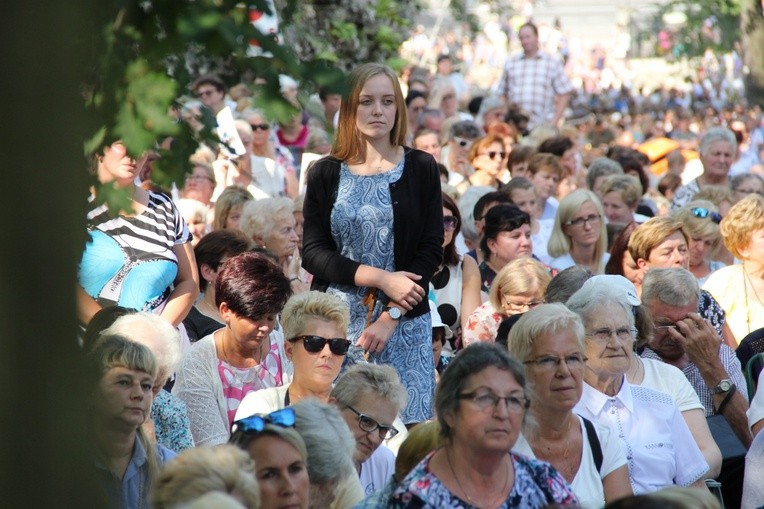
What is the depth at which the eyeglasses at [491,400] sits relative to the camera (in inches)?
184

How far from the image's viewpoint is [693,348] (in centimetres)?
709

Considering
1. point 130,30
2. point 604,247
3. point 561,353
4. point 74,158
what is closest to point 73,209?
point 74,158

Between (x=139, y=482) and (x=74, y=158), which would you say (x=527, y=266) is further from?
(x=74, y=158)

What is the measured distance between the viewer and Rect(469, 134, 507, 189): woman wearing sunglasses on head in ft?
39.1

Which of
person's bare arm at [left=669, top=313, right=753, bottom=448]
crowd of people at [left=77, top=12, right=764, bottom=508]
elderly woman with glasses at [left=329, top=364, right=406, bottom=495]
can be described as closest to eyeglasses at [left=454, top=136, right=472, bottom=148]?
crowd of people at [left=77, top=12, right=764, bottom=508]

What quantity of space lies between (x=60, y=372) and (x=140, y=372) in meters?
2.49

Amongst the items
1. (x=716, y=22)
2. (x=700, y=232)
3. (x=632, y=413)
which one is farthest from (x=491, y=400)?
(x=716, y=22)

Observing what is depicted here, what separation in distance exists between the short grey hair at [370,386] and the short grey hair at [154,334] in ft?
2.41

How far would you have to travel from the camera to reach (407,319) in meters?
6.34

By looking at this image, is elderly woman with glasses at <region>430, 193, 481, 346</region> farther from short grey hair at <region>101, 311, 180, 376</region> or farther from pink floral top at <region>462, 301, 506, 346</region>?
short grey hair at <region>101, 311, 180, 376</region>

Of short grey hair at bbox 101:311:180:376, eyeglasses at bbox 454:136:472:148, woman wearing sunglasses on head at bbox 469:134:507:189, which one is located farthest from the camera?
eyeglasses at bbox 454:136:472:148

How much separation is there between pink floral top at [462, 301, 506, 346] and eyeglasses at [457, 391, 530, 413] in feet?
8.97

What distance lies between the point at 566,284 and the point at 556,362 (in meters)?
1.75

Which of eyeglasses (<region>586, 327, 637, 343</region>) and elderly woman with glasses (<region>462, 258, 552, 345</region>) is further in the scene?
elderly woman with glasses (<region>462, 258, 552, 345</region>)
